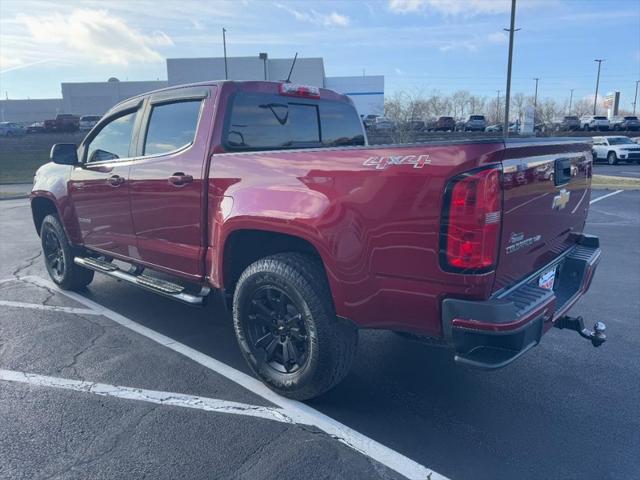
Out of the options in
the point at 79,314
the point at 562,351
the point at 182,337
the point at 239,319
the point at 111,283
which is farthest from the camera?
the point at 111,283

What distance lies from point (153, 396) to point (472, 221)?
94.6 inches

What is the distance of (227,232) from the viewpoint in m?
3.57

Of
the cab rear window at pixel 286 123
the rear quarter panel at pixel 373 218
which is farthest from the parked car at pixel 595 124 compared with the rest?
the rear quarter panel at pixel 373 218

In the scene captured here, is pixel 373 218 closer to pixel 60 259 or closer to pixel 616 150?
pixel 60 259

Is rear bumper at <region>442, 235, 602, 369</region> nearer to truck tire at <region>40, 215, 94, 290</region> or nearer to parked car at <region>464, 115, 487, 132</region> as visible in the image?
truck tire at <region>40, 215, 94, 290</region>

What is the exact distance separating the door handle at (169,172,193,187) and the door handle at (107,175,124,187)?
2.80 feet

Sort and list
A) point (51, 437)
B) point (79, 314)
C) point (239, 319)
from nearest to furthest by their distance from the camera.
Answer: point (51, 437), point (239, 319), point (79, 314)

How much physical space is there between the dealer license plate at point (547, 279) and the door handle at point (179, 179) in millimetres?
2464

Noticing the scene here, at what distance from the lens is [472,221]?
2512 mm

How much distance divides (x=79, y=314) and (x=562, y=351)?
4.43m

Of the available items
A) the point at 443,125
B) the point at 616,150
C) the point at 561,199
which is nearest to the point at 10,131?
the point at 443,125

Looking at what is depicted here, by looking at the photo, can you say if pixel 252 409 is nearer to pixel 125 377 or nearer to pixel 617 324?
pixel 125 377

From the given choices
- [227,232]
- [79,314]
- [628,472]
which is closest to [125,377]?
[227,232]

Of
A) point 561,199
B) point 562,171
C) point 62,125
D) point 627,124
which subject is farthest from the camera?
point 627,124
